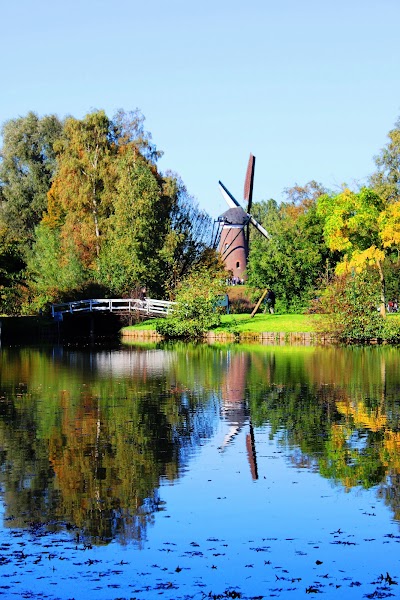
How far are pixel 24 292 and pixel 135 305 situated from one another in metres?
7.51

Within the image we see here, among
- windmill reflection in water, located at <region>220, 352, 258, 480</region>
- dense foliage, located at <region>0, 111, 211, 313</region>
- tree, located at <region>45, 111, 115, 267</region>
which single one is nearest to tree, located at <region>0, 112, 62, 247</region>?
dense foliage, located at <region>0, 111, 211, 313</region>

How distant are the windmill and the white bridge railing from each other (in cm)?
3075

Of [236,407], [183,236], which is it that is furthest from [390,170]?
[236,407]

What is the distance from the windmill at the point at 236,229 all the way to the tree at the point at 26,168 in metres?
15.9

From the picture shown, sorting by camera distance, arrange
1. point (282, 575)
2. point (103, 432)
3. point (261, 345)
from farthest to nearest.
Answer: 1. point (261, 345)
2. point (103, 432)
3. point (282, 575)

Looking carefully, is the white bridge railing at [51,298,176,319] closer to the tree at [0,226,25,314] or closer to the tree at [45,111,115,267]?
the tree at [0,226,25,314]

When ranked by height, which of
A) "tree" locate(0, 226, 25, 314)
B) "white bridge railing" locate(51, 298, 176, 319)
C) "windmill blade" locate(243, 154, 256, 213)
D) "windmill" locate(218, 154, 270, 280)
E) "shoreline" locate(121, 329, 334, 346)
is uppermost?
"windmill blade" locate(243, 154, 256, 213)

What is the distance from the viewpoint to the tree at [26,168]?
289 feet

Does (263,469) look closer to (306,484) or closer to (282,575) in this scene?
(306,484)

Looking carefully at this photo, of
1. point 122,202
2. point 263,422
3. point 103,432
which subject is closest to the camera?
point 103,432

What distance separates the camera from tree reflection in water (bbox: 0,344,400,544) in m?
13.7

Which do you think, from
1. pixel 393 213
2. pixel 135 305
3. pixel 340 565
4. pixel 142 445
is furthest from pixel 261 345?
pixel 340 565

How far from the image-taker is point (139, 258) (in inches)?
2618

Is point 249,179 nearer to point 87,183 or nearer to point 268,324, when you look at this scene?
point 87,183
